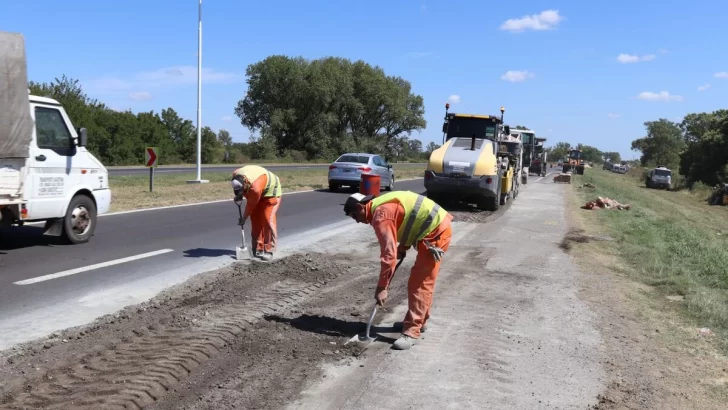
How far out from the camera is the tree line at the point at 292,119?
48125 millimetres

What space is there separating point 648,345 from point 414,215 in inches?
105

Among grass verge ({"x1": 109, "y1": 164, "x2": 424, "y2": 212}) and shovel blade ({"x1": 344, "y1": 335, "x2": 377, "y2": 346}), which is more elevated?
grass verge ({"x1": 109, "y1": 164, "x2": 424, "y2": 212})

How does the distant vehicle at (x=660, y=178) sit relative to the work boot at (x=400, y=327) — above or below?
above

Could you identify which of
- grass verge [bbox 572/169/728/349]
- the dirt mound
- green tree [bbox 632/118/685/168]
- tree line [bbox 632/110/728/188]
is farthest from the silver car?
green tree [bbox 632/118/685/168]

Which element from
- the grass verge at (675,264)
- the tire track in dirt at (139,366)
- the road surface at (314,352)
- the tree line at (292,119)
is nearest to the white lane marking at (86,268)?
the road surface at (314,352)

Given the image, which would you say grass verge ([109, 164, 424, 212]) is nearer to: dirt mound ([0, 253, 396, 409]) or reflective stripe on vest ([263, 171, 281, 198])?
reflective stripe on vest ([263, 171, 281, 198])

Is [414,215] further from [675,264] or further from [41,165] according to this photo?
[675,264]

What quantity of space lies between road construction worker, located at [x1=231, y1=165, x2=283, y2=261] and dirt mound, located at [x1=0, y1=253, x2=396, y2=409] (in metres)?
1.47

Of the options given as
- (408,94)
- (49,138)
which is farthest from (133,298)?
(408,94)

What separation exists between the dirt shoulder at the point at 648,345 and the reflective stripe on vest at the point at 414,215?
1945 millimetres

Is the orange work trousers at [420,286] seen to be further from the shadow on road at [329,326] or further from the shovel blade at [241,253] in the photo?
the shovel blade at [241,253]

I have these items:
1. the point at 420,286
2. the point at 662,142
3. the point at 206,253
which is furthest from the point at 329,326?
the point at 662,142

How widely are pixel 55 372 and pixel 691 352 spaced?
Result: 18.1ft

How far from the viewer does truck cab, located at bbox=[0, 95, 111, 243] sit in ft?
28.2
